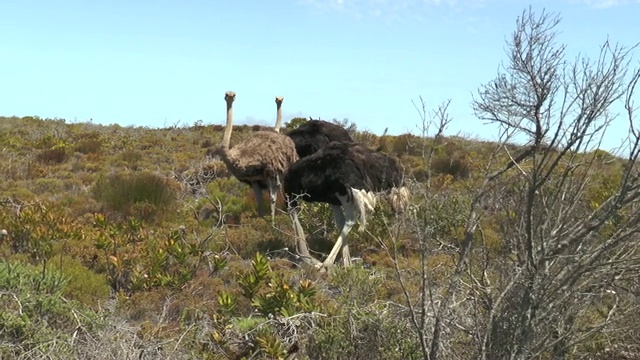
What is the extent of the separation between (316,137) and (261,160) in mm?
1427

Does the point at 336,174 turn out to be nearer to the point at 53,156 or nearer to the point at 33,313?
the point at 33,313

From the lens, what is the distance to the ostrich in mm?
10156

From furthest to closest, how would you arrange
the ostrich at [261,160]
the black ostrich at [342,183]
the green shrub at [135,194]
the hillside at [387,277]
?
the green shrub at [135,194]
the ostrich at [261,160]
the black ostrich at [342,183]
the hillside at [387,277]

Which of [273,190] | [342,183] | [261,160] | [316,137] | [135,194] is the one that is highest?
[316,137]

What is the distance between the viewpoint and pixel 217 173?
49.1 ft

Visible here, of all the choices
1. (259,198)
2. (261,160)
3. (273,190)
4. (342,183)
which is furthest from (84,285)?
(259,198)

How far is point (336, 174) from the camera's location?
849cm

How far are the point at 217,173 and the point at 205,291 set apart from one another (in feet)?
26.3

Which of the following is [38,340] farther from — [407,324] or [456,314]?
[456,314]

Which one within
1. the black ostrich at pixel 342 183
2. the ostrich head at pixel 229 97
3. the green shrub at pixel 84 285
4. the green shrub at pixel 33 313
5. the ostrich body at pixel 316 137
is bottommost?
the green shrub at pixel 84 285

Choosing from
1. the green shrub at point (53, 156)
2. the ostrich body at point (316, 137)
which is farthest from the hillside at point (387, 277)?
the green shrub at point (53, 156)

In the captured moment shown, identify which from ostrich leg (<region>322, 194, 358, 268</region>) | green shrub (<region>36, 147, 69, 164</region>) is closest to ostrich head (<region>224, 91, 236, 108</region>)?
ostrich leg (<region>322, 194, 358, 268</region>)

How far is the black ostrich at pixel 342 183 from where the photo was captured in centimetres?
844

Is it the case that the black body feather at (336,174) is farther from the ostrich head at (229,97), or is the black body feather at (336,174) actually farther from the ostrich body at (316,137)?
the ostrich head at (229,97)
